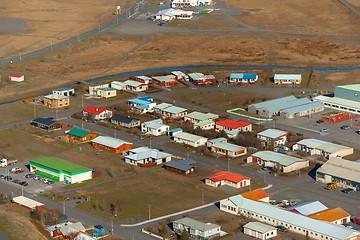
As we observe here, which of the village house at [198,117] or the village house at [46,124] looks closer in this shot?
the village house at [46,124]

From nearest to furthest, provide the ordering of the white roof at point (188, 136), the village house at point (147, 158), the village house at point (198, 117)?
the village house at point (147, 158) < the white roof at point (188, 136) < the village house at point (198, 117)

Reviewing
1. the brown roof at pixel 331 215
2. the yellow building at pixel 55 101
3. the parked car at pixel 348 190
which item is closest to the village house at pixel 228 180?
the parked car at pixel 348 190

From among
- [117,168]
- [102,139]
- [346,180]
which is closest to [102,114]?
[102,139]

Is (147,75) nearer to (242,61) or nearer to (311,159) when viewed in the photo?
(242,61)

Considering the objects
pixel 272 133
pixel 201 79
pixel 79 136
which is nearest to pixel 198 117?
pixel 272 133

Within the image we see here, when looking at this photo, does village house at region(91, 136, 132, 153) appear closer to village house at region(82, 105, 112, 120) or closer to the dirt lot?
village house at region(82, 105, 112, 120)

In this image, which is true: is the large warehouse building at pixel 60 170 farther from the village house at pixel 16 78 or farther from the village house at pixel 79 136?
the village house at pixel 16 78

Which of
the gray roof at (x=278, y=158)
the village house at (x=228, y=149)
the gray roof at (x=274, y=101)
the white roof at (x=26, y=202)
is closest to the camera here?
the white roof at (x=26, y=202)
